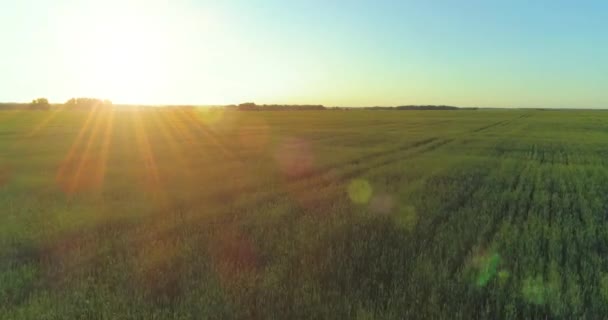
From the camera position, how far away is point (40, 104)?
369ft

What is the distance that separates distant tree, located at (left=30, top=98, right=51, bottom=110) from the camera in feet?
364

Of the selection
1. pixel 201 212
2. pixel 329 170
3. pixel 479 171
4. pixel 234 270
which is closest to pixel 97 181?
pixel 201 212

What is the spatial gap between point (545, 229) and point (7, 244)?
394 inches

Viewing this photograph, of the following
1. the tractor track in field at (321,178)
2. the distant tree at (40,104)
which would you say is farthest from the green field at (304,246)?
the distant tree at (40,104)

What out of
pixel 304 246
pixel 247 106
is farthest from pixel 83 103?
pixel 304 246

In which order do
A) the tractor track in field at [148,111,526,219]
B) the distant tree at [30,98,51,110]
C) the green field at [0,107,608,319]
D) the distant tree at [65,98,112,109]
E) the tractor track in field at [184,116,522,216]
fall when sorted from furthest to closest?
the distant tree at [65,98,112,109]
the distant tree at [30,98,51,110]
the tractor track in field at [184,116,522,216]
the tractor track in field at [148,111,526,219]
the green field at [0,107,608,319]

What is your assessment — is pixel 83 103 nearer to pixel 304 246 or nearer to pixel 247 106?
pixel 247 106

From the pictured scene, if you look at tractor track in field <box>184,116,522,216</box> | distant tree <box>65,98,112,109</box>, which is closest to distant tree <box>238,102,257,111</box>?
distant tree <box>65,98,112,109</box>

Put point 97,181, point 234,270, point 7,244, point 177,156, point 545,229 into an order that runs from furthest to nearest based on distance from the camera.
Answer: point 177,156
point 97,181
point 545,229
point 7,244
point 234,270

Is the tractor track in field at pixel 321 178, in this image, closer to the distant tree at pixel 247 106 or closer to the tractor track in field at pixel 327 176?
the tractor track in field at pixel 327 176

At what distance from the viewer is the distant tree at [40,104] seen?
110887mm

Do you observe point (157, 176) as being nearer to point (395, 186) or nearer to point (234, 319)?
point (395, 186)

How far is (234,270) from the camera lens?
209 inches

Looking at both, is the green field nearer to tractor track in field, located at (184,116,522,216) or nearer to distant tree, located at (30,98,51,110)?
tractor track in field, located at (184,116,522,216)
